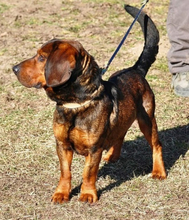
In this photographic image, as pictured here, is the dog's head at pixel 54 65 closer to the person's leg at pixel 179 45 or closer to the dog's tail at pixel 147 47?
the dog's tail at pixel 147 47

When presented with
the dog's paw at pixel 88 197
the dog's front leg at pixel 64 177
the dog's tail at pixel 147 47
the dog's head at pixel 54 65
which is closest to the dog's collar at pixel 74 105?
the dog's head at pixel 54 65

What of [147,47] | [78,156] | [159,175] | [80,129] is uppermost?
[147,47]

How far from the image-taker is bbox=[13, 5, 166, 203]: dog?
4.25 m

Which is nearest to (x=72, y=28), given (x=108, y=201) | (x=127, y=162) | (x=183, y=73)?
(x=183, y=73)

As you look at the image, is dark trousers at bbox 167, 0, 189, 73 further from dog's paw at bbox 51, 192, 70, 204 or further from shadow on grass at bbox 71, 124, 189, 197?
dog's paw at bbox 51, 192, 70, 204

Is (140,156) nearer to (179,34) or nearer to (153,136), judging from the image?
(153,136)

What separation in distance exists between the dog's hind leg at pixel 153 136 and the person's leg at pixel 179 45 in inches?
80.9

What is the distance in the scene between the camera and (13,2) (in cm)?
1125

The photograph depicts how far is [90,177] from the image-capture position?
4719 mm

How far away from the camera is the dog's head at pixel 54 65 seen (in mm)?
4156

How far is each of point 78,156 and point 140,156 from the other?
27.2 inches

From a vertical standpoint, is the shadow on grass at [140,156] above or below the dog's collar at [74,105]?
below

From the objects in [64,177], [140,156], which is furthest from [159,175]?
[64,177]

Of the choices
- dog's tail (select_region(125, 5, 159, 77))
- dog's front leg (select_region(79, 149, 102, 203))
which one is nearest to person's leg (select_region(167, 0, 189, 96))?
dog's tail (select_region(125, 5, 159, 77))
